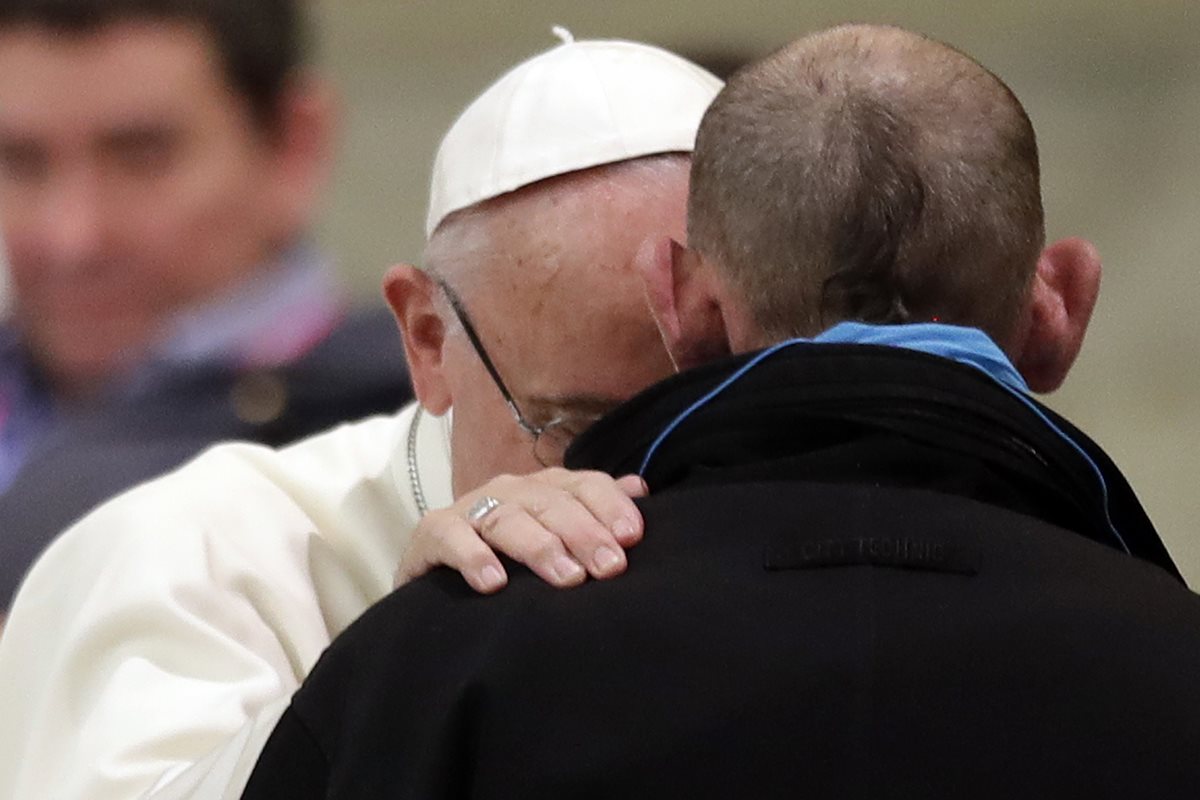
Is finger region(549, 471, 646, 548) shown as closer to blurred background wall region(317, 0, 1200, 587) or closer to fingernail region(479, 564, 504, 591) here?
fingernail region(479, 564, 504, 591)

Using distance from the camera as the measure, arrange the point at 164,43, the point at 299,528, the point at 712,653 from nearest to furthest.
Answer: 1. the point at 712,653
2. the point at 299,528
3. the point at 164,43

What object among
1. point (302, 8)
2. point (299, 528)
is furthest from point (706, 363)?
point (302, 8)

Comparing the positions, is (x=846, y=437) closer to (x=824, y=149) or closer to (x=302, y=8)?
(x=824, y=149)

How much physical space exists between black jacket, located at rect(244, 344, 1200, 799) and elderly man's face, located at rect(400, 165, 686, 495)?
1.86ft

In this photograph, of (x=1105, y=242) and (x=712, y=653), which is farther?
(x=1105, y=242)

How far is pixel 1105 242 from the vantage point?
496 cm

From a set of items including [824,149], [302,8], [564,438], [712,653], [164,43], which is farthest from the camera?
[302,8]

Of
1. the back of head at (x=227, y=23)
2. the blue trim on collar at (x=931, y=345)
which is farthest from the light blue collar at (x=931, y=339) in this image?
the back of head at (x=227, y=23)

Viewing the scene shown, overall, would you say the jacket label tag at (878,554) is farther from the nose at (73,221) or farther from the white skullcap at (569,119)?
the nose at (73,221)

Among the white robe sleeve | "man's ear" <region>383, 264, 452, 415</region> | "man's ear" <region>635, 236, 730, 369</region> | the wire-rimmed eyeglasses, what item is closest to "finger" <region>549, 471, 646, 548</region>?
"man's ear" <region>635, 236, 730, 369</region>

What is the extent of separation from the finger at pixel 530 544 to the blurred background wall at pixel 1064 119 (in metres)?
3.37

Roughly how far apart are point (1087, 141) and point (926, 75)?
3.72 m

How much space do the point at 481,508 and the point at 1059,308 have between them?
426 millimetres

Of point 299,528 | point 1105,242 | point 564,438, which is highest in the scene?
point 564,438
